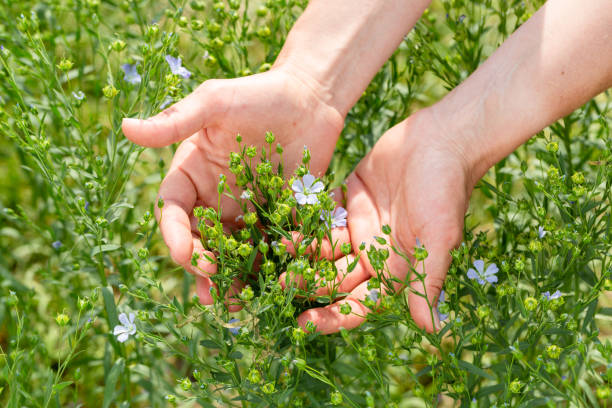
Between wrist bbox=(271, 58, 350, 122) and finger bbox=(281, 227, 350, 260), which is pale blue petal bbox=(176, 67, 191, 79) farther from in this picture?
finger bbox=(281, 227, 350, 260)

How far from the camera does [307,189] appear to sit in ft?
5.38

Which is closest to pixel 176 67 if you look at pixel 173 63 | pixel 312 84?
pixel 173 63

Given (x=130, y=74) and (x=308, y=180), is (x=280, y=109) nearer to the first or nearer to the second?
(x=308, y=180)

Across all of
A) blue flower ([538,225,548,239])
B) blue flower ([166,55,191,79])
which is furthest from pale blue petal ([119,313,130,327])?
blue flower ([538,225,548,239])

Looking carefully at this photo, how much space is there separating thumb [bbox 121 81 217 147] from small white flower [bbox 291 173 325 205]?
14.5 inches

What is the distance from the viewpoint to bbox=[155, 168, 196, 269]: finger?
1628mm

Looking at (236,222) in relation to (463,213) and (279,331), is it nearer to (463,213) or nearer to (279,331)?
(279,331)

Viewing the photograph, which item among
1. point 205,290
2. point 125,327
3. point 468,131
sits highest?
point 468,131

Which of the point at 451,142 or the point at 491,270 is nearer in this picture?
the point at 491,270

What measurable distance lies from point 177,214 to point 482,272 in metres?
0.87

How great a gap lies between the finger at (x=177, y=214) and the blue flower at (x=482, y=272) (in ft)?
2.48

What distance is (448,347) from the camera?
2.51m

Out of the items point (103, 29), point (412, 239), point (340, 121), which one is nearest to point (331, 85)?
point (340, 121)

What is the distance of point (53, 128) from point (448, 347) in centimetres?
191
